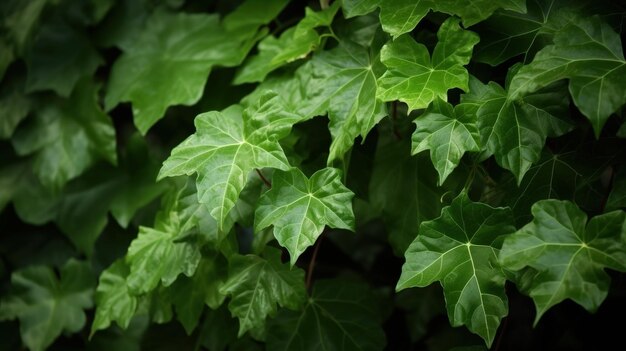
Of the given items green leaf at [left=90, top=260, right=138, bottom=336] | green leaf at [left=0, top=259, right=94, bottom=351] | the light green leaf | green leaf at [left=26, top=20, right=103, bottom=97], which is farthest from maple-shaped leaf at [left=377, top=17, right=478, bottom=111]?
green leaf at [left=0, top=259, right=94, bottom=351]

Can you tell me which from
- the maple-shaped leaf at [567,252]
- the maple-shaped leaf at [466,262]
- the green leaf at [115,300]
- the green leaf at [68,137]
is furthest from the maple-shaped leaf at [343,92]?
the green leaf at [68,137]

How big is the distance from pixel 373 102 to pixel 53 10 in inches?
46.3

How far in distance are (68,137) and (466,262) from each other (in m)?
1.23

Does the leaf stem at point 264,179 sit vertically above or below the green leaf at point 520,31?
below

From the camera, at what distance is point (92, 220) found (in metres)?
1.77

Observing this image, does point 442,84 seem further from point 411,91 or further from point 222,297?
point 222,297

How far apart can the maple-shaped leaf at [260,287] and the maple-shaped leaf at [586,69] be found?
55cm

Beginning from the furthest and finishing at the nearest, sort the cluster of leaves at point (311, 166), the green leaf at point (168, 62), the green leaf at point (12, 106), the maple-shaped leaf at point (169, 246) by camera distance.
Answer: the green leaf at point (12, 106) < the green leaf at point (168, 62) < the maple-shaped leaf at point (169, 246) < the cluster of leaves at point (311, 166)

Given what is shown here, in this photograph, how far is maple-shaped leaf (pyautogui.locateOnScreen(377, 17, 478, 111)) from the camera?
1042 millimetres

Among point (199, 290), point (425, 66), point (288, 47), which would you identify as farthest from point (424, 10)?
point (199, 290)

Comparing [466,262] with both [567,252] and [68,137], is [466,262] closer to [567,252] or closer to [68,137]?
[567,252]

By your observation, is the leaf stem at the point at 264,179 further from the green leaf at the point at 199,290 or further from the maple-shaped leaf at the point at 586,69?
the maple-shaped leaf at the point at 586,69

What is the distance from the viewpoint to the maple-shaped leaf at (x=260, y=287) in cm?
119

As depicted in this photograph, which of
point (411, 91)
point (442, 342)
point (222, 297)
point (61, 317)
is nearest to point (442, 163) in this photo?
point (411, 91)
